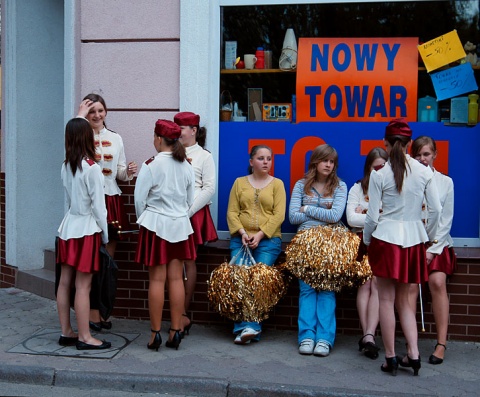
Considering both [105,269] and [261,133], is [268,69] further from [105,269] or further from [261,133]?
[105,269]

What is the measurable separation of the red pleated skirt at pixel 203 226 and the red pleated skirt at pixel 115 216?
2.34 feet

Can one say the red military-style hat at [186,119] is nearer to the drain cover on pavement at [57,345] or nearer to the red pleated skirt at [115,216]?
the red pleated skirt at [115,216]

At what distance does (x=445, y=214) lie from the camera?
232 inches

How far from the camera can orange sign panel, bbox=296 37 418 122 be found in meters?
6.66

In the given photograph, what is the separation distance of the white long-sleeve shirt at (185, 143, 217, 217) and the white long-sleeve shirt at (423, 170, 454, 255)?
185cm

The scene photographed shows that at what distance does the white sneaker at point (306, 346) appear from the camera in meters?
5.91

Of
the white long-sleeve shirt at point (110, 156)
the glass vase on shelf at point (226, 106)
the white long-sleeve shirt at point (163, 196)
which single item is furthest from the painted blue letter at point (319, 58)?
the white long-sleeve shirt at point (110, 156)

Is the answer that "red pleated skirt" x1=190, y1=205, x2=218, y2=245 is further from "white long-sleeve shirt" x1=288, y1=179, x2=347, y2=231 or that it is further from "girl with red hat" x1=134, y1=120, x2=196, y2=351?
"white long-sleeve shirt" x1=288, y1=179, x2=347, y2=231

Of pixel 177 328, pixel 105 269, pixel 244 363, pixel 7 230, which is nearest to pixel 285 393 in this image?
pixel 244 363

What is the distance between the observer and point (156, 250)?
5.76 meters

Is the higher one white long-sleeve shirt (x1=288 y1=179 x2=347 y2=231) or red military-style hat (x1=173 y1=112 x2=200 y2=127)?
red military-style hat (x1=173 y1=112 x2=200 y2=127)

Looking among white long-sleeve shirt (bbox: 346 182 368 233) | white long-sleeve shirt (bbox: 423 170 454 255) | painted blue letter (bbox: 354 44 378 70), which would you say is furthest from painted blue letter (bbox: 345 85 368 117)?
white long-sleeve shirt (bbox: 423 170 454 255)

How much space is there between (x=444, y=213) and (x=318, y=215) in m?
1.04

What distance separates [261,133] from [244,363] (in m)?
2.25
